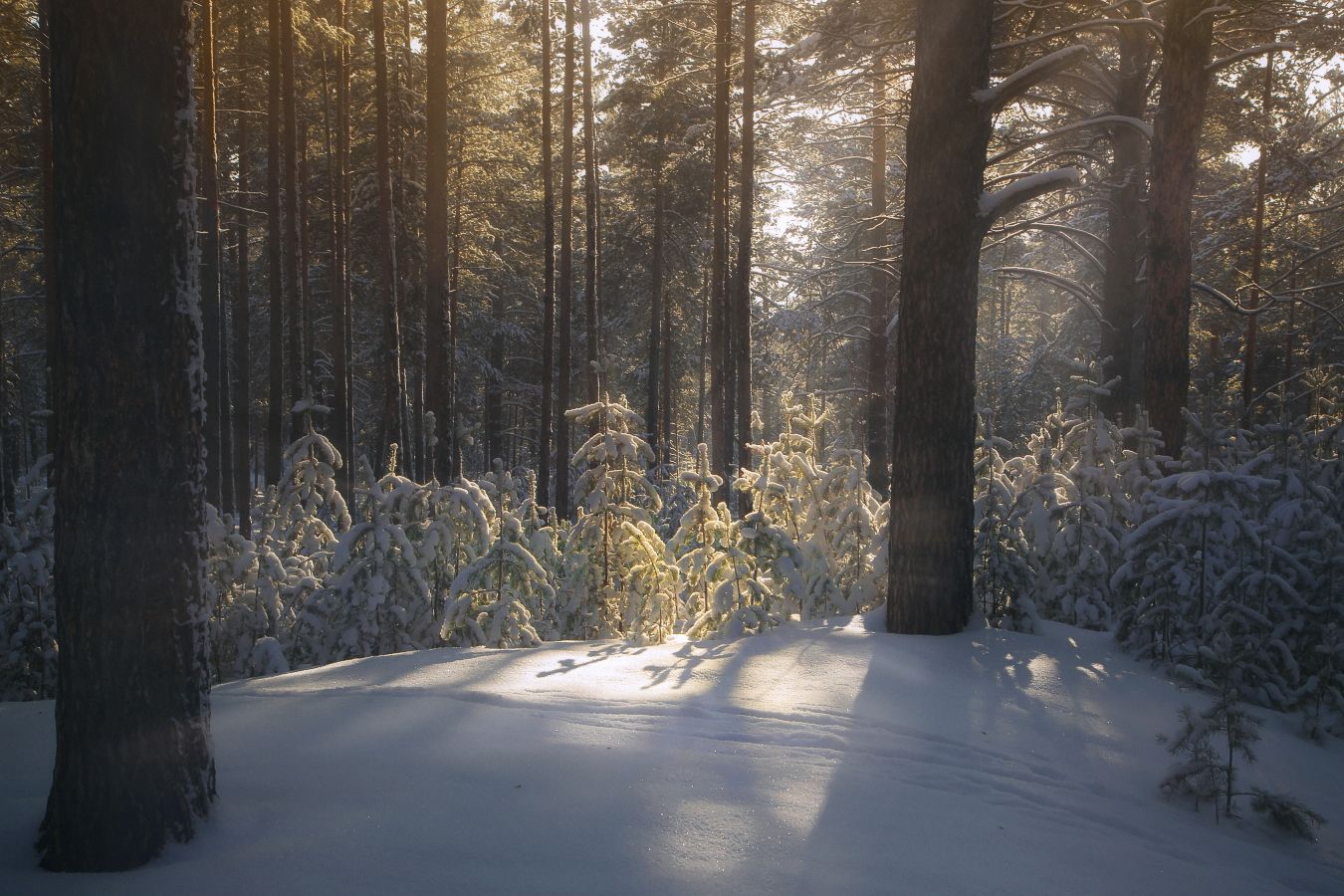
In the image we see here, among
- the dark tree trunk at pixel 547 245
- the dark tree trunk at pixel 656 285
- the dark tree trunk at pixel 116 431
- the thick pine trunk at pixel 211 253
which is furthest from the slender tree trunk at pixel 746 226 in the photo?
the dark tree trunk at pixel 116 431

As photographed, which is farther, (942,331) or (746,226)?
(746,226)

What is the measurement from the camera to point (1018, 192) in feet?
19.5

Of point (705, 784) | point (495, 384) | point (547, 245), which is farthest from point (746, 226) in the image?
point (495, 384)

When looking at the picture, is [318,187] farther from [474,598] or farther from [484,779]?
[484,779]

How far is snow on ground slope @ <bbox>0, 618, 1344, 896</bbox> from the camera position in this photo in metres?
2.79

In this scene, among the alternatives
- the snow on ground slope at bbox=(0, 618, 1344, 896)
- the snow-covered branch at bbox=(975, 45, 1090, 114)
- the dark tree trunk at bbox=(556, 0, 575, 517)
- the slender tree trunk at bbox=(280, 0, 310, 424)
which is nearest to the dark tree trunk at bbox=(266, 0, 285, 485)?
the slender tree trunk at bbox=(280, 0, 310, 424)

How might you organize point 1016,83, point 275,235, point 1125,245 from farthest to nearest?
1. point 275,235
2. point 1125,245
3. point 1016,83

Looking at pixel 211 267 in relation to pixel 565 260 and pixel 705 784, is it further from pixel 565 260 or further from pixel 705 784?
pixel 705 784

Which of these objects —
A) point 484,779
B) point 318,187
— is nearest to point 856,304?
point 318,187

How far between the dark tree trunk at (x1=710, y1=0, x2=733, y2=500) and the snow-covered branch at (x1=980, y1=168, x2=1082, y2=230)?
7406 millimetres

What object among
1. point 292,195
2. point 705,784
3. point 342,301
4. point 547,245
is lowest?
point 705,784

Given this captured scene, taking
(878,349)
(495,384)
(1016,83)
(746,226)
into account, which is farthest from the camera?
(495,384)

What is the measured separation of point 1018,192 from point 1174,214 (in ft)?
13.3

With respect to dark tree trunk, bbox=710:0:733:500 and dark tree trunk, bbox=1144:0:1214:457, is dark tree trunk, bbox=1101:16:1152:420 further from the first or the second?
dark tree trunk, bbox=710:0:733:500
